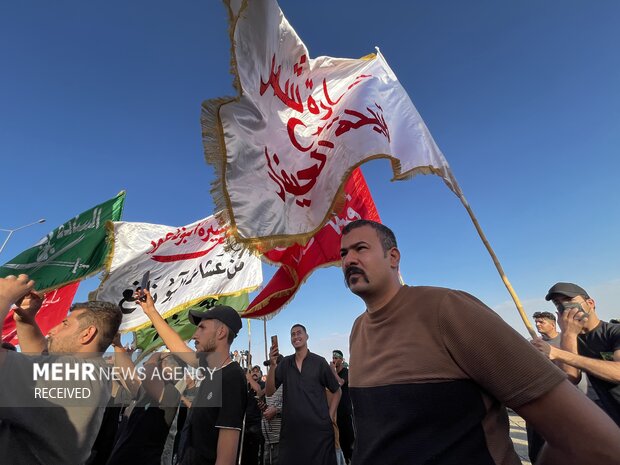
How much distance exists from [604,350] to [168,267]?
587cm

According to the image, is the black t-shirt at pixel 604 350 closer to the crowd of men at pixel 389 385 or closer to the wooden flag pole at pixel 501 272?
the crowd of men at pixel 389 385

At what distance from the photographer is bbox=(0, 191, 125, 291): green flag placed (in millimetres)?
6270

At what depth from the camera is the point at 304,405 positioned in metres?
3.93

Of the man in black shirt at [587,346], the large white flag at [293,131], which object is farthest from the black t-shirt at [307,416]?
the man in black shirt at [587,346]

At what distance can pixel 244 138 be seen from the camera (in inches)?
112

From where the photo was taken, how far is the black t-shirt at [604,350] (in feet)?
8.73

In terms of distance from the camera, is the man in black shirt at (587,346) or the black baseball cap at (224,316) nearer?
the man in black shirt at (587,346)

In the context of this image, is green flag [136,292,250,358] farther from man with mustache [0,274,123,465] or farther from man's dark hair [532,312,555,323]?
man's dark hair [532,312,555,323]

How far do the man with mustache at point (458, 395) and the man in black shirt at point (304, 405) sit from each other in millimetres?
2634

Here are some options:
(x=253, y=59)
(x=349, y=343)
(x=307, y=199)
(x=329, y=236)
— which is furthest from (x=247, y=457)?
(x=253, y=59)

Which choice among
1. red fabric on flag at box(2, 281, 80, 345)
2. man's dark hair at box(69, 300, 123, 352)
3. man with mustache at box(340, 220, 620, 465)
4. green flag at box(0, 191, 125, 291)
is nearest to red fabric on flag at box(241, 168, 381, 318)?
man's dark hair at box(69, 300, 123, 352)

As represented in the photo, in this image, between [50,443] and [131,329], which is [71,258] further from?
[50,443]

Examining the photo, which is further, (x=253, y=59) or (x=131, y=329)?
(x=131, y=329)

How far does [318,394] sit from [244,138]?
294 centimetres
